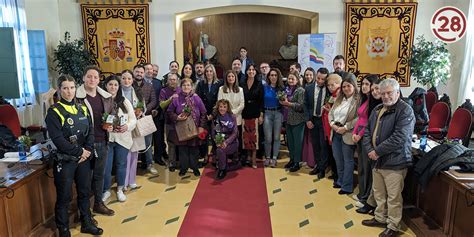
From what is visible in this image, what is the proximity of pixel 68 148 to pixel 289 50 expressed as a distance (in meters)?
8.11

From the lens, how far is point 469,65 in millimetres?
6688

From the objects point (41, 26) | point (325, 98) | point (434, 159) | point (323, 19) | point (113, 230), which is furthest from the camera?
point (323, 19)

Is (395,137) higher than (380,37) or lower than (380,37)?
lower

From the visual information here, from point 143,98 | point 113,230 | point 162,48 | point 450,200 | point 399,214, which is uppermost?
point 162,48

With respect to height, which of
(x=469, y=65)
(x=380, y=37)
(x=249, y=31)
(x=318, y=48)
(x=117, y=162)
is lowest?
(x=117, y=162)

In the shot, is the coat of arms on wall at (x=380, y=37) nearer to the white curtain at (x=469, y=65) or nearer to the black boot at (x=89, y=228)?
the white curtain at (x=469, y=65)

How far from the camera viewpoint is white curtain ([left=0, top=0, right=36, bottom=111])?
5.85m

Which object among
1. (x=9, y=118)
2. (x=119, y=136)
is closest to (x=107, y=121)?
(x=119, y=136)

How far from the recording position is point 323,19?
24.3 ft

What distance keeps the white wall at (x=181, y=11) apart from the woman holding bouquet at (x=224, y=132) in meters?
3.33

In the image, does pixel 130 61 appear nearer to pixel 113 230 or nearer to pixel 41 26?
pixel 41 26

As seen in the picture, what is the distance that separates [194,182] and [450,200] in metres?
2.83

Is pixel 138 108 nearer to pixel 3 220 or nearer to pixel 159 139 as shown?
pixel 159 139

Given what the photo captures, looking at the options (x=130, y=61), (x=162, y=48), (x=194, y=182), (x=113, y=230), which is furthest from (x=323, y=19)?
(x=113, y=230)
